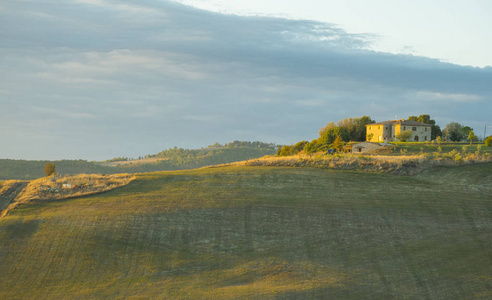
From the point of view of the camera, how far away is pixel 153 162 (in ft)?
374

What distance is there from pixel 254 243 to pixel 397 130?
69560mm

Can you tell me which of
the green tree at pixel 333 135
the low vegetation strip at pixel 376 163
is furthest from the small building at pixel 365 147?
the low vegetation strip at pixel 376 163

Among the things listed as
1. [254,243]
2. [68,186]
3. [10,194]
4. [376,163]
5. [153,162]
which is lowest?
[254,243]

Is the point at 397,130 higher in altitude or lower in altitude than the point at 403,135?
higher

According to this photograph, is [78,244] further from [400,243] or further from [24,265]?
[400,243]

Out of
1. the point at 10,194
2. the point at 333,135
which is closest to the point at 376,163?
the point at 10,194

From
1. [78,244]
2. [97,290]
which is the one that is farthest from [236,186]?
[97,290]

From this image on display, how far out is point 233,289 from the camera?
20.5 m

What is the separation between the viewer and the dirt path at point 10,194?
30859mm

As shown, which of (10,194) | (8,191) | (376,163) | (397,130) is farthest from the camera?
(397,130)

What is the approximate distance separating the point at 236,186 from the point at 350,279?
1498 cm

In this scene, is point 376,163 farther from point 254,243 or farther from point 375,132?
point 375,132

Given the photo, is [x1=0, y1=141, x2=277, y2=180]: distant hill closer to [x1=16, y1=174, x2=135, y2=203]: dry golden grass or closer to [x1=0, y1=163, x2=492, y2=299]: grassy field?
[x1=16, y1=174, x2=135, y2=203]: dry golden grass

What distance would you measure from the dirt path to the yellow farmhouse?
67.7 metres
